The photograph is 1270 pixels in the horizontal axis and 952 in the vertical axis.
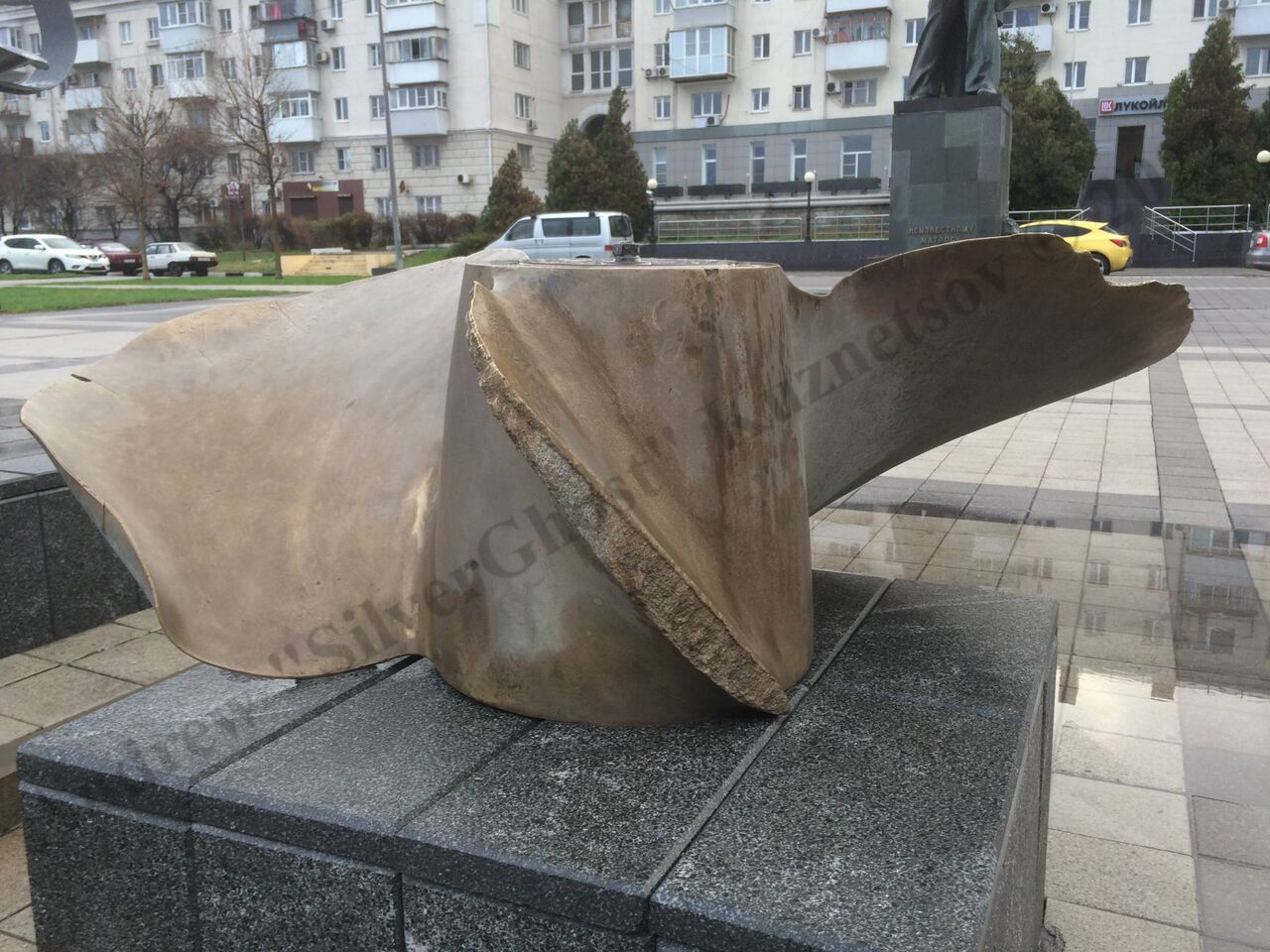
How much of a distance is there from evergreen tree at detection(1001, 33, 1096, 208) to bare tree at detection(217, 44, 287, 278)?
25326 millimetres

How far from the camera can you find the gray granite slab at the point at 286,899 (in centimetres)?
218

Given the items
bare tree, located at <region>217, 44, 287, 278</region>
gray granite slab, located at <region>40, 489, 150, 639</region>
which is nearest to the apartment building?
bare tree, located at <region>217, 44, 287, 278</region>

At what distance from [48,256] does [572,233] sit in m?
23.1

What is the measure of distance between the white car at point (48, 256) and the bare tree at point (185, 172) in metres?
4.72

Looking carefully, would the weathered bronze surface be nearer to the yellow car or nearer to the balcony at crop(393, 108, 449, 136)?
the yellow car

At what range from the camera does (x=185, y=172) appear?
52.0 metres

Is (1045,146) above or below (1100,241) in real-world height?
above

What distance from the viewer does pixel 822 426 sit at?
9.99ft

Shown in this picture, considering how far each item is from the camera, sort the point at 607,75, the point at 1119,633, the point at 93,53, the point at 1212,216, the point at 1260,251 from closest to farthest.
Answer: the point at 1119,633 → the point at 1260,251 → the point at 1212,216 → the point at 607,75 → the point at 93,53

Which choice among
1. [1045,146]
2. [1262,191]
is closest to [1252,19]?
[1262,191]

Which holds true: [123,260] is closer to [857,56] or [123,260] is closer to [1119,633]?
[857,56]

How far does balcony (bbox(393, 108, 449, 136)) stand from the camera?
5209 centimetres

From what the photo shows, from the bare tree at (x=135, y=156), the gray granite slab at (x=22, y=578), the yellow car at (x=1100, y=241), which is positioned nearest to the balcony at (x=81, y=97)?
the bare tree at (x=135, y=156)

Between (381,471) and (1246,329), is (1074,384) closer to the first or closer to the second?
(381,471)
